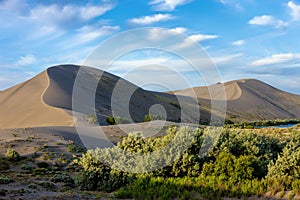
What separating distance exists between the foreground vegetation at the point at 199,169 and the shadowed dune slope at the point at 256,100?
110m

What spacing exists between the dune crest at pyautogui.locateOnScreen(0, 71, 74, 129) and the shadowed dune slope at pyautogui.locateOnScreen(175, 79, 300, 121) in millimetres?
68516

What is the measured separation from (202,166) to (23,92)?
67.8 meters

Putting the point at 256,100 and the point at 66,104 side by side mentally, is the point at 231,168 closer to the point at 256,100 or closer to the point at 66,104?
the point at 66,104

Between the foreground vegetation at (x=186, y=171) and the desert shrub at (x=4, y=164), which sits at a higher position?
the foreground vegetation at (x=186, y=171)

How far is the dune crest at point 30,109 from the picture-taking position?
166ft

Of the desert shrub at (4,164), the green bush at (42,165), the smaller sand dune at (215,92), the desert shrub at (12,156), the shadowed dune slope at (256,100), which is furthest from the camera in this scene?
the smaller sand dune at (215,92)

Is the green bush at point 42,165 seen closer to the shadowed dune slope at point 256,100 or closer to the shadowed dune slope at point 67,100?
the shadowed dune slope at point 67,100

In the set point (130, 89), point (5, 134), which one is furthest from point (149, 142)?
point (130, 89)

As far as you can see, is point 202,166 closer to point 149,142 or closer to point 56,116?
point 149,142

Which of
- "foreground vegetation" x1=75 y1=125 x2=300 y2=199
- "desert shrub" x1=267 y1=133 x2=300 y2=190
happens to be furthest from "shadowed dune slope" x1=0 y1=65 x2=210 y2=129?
"desert shrub" x1=267 y1=133 x2=300 y2=190

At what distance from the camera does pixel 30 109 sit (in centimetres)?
5959

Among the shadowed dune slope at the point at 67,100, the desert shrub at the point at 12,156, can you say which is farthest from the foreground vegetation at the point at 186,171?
the shadowed dune slope at the point at 67,100

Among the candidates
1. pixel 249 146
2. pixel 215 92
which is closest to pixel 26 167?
pixel 249 146

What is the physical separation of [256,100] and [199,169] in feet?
480
